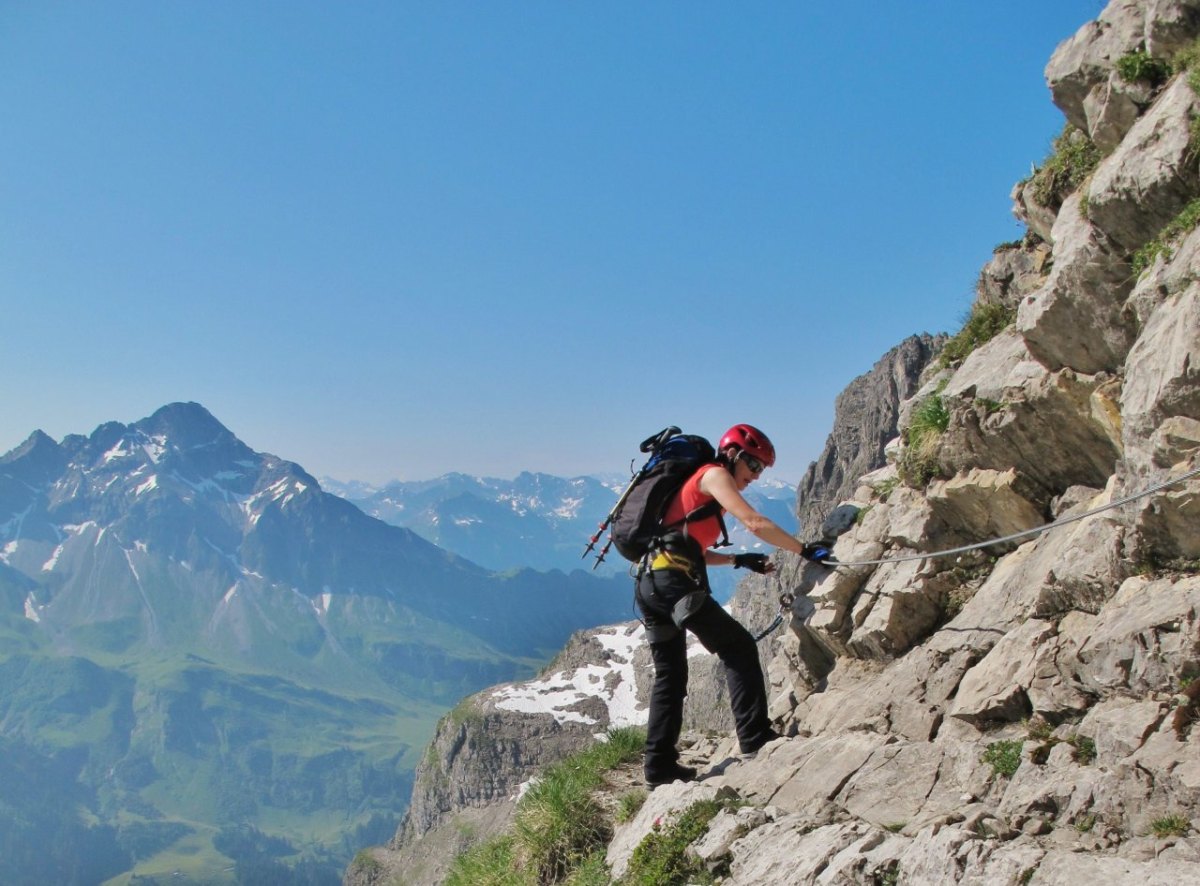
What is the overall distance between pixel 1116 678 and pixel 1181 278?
15.1 ft

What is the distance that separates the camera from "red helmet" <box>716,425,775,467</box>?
38.8 feet

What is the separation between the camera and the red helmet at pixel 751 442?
11828mm

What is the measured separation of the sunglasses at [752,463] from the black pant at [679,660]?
1742mm

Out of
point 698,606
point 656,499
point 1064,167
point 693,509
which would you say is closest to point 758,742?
point 698,606

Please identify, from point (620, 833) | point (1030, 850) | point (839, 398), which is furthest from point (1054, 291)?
point (839, 398)

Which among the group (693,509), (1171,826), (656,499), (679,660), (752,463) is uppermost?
(752,463)

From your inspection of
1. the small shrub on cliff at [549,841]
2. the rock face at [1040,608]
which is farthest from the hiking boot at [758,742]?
the small shrub on cliff at [549,841]

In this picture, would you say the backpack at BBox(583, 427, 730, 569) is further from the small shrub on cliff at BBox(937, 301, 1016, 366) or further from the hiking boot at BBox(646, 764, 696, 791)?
the small shrub on cliff at BBox(937, 301, 1016, 366)

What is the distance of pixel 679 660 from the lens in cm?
1189

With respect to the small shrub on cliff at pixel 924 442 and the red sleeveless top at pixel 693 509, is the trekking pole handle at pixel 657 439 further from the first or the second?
the small shrub on cliff at pixel 924 442

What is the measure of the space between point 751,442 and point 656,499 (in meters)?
1.62

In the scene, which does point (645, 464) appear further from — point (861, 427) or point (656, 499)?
point (861, 427)

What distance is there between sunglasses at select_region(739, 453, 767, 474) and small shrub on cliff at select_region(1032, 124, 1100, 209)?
7.36 metres

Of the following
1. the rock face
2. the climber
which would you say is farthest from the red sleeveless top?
the rock face
